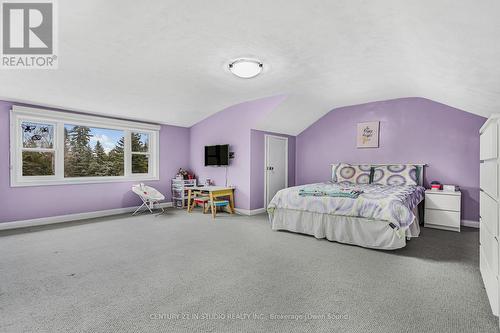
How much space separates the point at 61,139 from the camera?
4785 millimetres

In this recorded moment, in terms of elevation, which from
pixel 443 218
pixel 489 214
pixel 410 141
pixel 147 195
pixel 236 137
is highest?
pixel 236 137

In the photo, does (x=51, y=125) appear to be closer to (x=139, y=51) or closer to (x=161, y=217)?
(x=161, y=217)

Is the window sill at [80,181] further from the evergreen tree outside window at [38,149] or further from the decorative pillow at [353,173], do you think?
the decorative pillow at [353,173]

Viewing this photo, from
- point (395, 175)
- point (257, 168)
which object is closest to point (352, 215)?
point (395, 175)

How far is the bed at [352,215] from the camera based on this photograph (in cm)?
315

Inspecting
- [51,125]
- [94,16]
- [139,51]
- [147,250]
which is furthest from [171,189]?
[94,16]

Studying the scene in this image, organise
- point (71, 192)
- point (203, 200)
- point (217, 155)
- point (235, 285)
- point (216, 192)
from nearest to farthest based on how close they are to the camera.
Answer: point (235, 285) → point (71, 192) → point (216, 192) → point (203, 200) → point (217, 155)

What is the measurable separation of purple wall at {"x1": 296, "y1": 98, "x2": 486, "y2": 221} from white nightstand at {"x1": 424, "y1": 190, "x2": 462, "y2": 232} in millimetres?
566

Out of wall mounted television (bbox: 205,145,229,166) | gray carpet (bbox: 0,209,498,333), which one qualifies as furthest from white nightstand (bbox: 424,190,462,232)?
wall mounted television (bbox: 205,145,229,166)

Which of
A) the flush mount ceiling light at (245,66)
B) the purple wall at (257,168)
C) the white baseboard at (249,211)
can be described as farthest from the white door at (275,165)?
the flush mount ceiling light at (245,66)

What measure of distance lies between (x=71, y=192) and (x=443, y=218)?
21.4 feet

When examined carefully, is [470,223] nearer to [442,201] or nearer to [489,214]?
[442,201]
